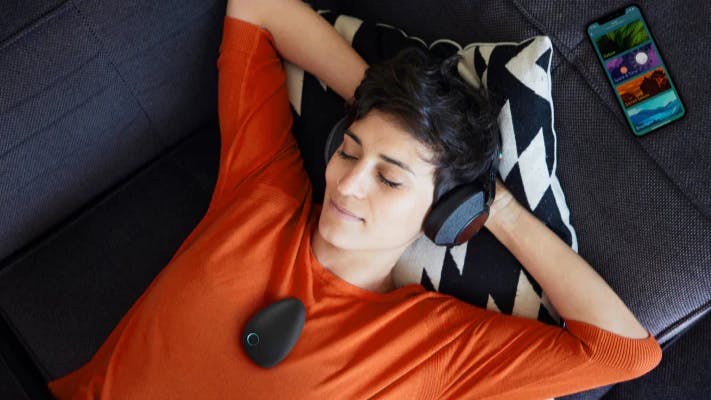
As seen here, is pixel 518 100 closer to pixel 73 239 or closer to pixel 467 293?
pixel 467 293

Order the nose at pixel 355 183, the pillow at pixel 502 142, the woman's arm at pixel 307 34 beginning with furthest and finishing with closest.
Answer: the woman's arm at pixel 307 34 → the pillow at pixel 502 142 → the nose at pixel 355 183

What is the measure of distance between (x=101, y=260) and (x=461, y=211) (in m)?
0.93

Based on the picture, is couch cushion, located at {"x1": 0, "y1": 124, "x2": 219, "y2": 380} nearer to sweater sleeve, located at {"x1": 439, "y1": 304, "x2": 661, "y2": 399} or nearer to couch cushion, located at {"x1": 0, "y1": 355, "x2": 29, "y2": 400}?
couch cushion, located at {"x1": 0, "y1": 355, "x2": 29, "y2": 400}

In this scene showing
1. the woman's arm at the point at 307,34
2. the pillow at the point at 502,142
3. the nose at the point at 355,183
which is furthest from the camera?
the woman's arm at the point at 307,34

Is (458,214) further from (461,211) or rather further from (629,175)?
(629,175)

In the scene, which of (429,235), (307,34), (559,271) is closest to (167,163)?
(307,34)

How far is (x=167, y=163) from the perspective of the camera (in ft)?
5.03

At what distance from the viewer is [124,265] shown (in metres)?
1.42

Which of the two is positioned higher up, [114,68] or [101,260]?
[114,68]

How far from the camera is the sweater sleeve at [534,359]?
1.10m

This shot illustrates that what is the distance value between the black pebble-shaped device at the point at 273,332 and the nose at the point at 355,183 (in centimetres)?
26

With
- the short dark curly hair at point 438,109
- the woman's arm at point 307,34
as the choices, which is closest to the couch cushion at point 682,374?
the short dark curly hair at point 438,109

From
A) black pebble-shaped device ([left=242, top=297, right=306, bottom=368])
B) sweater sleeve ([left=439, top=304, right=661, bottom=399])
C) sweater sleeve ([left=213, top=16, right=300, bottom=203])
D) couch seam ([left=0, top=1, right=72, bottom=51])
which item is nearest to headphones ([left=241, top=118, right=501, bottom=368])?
black pebble-shaped device ([left=242, top=297, right=306, bottom=368])

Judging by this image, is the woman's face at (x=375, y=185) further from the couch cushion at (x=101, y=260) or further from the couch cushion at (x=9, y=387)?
the couch cushion at (x=9, y=387)
